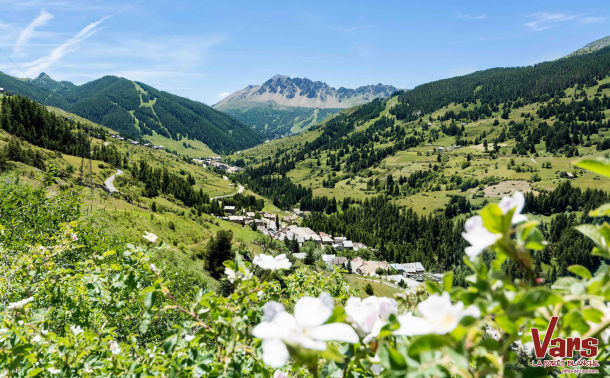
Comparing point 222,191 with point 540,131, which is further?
point 540,131

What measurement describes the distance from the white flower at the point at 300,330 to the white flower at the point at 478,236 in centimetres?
54

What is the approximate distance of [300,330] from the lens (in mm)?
1105

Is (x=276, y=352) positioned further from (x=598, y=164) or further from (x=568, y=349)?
(x=568, y=349)

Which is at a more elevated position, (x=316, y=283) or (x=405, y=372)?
(x=405, y=372)

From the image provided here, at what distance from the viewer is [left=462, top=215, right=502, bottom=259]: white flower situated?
105cm

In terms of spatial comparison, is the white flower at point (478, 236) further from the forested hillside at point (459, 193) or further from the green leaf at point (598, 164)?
the forested hillside at point (459, 193)

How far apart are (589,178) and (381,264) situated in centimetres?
13916

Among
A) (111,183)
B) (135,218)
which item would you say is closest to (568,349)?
(135,218)

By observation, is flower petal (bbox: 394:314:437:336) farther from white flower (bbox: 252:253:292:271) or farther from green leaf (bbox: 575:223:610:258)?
white flower (bbox: 252:253:292:271)

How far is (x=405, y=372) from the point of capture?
0.95m

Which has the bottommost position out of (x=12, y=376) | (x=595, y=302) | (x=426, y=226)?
(x=426, y=226)

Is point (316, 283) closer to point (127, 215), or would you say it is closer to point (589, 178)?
point (127, 215)

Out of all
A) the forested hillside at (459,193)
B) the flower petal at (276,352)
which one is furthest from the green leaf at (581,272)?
the forested hillside at (459,193)

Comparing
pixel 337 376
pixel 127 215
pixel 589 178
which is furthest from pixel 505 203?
pixel 589 178
